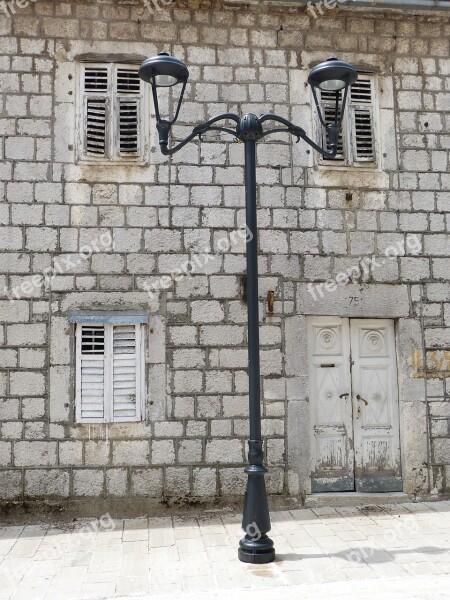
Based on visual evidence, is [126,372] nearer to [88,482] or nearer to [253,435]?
[88,482]

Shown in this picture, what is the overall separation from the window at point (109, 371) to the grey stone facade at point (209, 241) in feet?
0.37

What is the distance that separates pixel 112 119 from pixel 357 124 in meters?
3.01

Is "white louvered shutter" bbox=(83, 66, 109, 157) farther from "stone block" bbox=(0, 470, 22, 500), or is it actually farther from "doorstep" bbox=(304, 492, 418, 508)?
"doorstep" bbox=(304, 492, 418, 508)

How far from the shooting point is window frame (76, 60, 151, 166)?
689 cm

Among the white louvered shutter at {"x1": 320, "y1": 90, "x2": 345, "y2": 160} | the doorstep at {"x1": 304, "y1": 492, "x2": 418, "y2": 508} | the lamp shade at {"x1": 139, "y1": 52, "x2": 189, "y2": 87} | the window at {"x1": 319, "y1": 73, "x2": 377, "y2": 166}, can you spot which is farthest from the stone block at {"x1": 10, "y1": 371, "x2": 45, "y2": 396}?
the white louvered shutter at {"x1": 320, "y1": 90, "x2": 345, "y2": 160}

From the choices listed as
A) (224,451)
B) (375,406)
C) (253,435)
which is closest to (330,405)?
(375,406)

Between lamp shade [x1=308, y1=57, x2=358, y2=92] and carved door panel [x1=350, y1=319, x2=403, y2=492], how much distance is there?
2937 mm

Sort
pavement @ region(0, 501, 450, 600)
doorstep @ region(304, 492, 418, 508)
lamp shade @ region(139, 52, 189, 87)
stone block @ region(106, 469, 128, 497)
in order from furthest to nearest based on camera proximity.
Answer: doorstep @ region(304, 492, 418, 508) < stone block @ region(106, 469, 128, 497) < lamp shade @ region(139, 52, 189, 87) < pavement @ region(0, 501, 450, 600)

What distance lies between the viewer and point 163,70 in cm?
498

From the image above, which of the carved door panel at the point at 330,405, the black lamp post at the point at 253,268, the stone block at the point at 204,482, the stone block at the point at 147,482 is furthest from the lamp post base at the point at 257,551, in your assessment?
the carved door panel at the point at 330,405

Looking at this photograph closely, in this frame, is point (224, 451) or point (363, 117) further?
point (363, 117)

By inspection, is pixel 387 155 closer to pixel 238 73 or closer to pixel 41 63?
pixel 238 73

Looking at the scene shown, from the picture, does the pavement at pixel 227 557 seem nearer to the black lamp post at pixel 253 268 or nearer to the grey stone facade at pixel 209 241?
the black lamp post at pixel 253 268

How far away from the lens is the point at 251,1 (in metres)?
7.10
